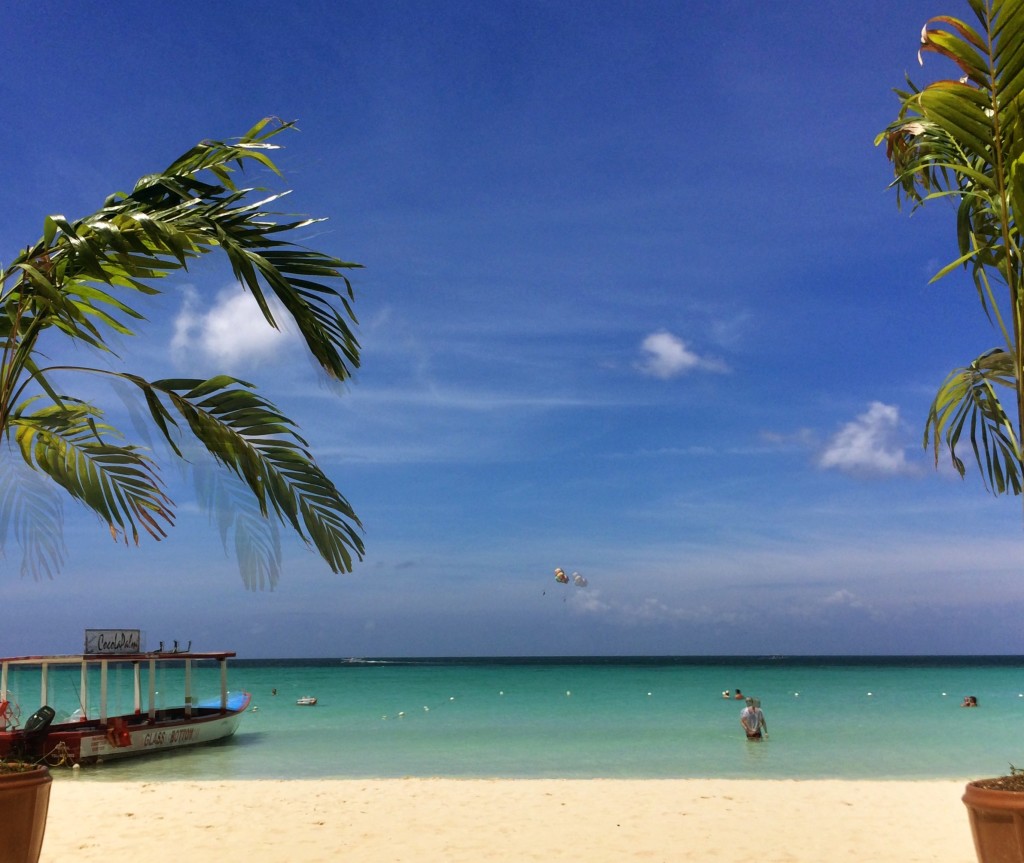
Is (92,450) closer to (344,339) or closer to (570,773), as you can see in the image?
(344,339)

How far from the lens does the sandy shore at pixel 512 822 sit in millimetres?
8297

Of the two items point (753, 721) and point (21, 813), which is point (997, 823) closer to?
point (21, 813)

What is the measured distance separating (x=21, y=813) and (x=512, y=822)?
6451 mm

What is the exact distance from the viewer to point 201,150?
4.79m

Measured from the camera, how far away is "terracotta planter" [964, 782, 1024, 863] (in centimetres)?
449

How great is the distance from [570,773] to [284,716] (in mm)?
18430

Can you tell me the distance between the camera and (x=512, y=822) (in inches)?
392

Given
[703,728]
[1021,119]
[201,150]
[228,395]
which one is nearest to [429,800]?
[228,395]

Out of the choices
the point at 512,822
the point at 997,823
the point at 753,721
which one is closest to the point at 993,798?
the point at 997,823

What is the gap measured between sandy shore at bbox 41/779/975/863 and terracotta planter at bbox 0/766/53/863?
386 centimetres

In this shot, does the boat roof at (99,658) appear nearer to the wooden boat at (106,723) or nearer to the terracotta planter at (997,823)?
the wooden boat at (106,723)

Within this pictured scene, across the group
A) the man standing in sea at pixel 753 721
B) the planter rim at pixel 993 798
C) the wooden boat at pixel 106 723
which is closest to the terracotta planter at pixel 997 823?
the planter rim at pixel 993 798

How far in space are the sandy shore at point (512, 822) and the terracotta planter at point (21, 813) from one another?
12.7 ft

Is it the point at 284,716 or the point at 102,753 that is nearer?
the point at 102,753
